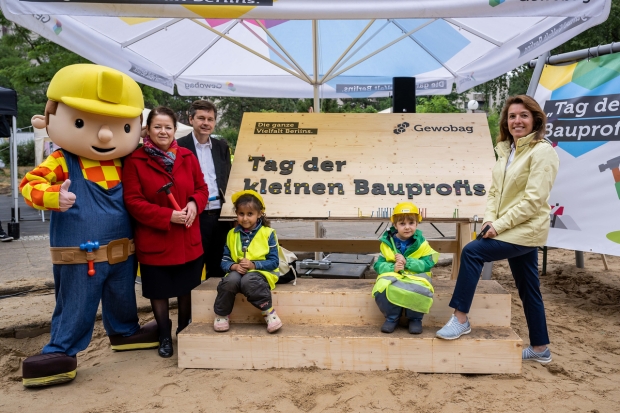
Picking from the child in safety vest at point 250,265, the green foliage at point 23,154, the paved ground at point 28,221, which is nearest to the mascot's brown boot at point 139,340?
the child in safety vest at point 250,265

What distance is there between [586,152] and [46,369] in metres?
5.23

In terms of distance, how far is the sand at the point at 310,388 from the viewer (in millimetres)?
3205

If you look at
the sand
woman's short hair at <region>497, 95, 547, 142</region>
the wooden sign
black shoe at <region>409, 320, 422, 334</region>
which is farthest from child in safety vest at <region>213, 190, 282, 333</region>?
woman's short hair at <region>497, 95, 547, 142</region>

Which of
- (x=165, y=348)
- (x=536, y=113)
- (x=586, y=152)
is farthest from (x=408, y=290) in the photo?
(x=586, y=152)

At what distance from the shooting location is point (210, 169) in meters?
4.61

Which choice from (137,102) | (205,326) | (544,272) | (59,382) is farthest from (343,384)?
(544,272)

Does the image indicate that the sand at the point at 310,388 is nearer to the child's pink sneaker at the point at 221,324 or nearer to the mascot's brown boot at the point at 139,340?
the mascot's brown boot at the point at 139,340

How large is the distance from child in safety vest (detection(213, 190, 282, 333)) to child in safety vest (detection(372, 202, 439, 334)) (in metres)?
0.77

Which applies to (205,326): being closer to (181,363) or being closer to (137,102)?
(181,363)

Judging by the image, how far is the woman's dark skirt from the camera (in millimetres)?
3930

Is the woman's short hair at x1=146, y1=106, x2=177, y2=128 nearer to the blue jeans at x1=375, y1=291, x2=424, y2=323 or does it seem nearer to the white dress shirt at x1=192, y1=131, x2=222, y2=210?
the white dress shirt at x1=192, y1=131, x2=222, y2=210

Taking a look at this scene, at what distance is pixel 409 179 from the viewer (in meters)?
4.79

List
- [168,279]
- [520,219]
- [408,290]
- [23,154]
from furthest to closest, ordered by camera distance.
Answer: [23,154] < [168,279] < [408,290] < [520,219]

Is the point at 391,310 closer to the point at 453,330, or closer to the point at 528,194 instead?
the point at 453,330
